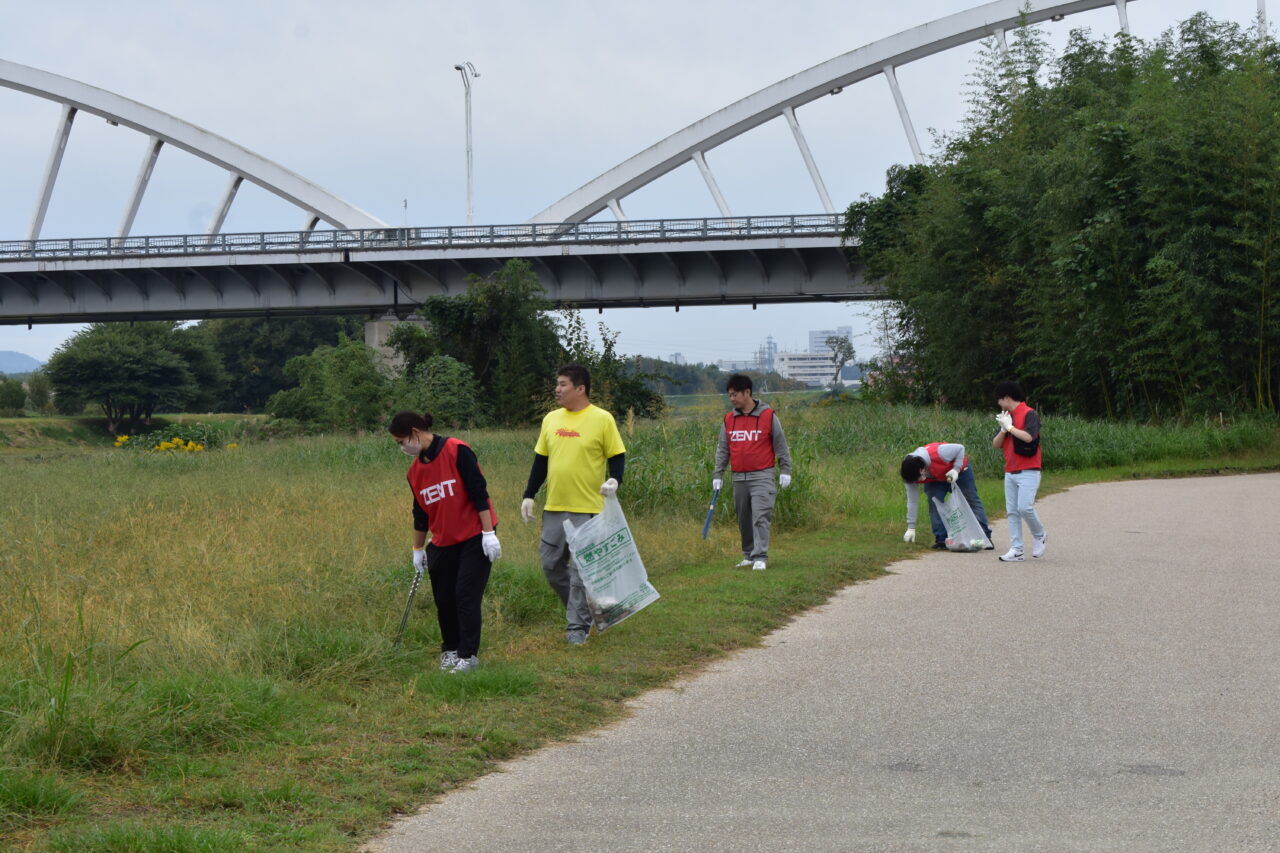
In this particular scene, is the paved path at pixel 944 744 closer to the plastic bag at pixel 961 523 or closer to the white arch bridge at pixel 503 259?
the plastic bag at pixel 961 523

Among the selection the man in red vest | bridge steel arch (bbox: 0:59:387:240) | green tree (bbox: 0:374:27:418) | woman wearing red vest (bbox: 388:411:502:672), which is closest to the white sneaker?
woman wearing red vest (bbox: 388:411:502:672)

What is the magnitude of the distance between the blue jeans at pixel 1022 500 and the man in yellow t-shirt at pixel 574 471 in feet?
16.8

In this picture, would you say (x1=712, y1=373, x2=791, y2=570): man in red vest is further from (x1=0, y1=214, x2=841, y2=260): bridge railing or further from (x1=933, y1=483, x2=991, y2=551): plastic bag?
(x1=0, y1=214, x2=841, y2=260): bridge railing

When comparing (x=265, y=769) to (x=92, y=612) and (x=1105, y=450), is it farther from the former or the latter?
(x=1105, y=450)

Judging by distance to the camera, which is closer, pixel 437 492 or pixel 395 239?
pixel 437 492

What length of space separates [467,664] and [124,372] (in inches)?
2675

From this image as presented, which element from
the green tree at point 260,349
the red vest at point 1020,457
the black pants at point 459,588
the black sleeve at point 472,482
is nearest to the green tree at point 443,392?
the red vest at point 1020,457

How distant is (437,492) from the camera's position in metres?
7.15

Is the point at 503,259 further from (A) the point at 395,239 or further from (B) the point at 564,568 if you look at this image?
(B) the point at 564,568

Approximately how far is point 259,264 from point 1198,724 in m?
40.4

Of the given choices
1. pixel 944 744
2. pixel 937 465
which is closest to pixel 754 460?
pixel 937 465

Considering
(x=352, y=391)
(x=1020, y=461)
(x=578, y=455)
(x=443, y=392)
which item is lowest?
(x=1020, y=461)

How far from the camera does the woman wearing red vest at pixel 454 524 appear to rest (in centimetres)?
705

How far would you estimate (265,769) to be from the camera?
17.1 feet
